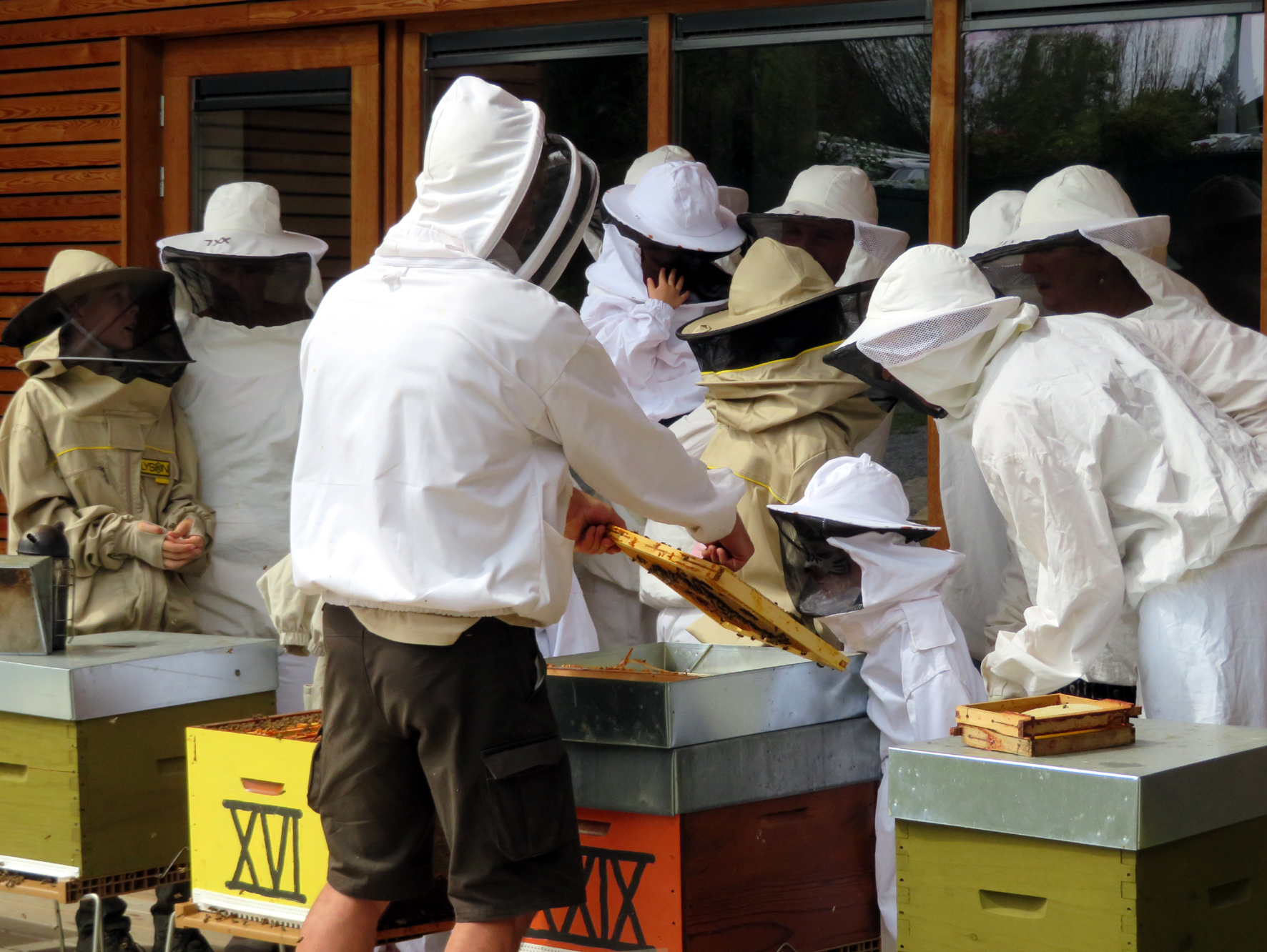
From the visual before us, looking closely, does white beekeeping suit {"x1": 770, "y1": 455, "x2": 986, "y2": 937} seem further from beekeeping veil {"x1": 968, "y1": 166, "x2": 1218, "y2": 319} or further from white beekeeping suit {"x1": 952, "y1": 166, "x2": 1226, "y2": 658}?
beekeeping veil {"x1": 968, "y1": 166, "x2": 1218, "y2": 319}

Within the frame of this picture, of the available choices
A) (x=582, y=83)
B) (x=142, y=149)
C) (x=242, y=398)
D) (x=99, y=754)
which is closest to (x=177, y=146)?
(x=142, y=149)

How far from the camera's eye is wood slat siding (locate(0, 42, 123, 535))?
5.80 meters

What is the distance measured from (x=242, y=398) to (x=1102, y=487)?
2.84m

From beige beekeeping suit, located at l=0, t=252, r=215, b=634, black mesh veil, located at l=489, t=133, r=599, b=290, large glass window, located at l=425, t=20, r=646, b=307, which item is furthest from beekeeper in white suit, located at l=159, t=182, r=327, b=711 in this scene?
black mesh veil, located at l=489, t=133, r=599, b=290

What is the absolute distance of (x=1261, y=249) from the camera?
425 cm

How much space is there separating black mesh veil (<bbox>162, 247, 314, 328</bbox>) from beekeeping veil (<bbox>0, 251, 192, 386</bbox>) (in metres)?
0.22

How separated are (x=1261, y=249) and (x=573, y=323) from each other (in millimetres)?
2665

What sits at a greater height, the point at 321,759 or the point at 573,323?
the point at 573,323

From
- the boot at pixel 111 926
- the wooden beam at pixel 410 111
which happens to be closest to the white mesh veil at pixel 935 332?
the boot at pixel 111 926

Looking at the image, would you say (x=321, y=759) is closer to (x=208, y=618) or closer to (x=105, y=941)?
(x=105, y=941)

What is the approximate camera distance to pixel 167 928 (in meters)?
3.70

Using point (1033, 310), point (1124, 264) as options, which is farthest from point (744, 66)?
point (1033, 310)

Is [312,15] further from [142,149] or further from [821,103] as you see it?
[821,103]

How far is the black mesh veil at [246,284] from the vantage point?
475 centimetres
